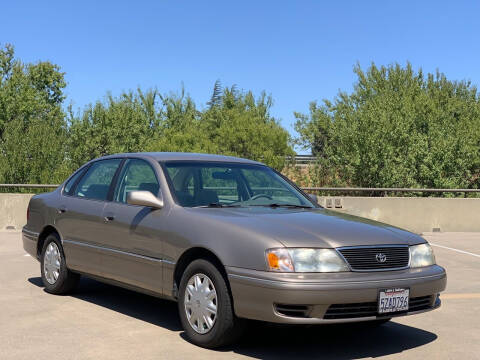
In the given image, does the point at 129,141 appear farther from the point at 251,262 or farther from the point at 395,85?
the point at 251,262

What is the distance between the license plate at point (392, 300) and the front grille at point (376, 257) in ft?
0.64

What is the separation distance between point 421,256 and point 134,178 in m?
2.87

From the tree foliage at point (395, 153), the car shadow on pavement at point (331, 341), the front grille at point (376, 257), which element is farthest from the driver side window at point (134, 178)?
the tree foliage at point (395, 153)

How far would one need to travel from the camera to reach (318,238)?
206 inches

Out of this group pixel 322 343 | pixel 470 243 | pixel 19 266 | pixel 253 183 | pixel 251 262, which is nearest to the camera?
pixel 251 262

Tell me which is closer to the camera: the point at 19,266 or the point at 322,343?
the point at 322,343

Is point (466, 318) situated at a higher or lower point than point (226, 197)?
lower

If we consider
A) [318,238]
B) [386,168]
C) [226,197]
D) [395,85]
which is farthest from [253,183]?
[395,85]

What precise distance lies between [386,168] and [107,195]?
715 inches

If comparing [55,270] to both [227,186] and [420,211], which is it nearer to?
[227,186]

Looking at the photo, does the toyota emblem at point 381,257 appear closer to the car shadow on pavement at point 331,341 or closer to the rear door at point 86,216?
the car shadow on pavement at point 331,341

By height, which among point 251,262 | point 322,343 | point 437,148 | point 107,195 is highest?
point 437,148

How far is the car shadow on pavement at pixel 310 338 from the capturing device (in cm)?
541

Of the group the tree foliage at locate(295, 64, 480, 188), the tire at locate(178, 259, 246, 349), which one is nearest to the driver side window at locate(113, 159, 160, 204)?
the tire at locate(178, 259, 246, 349)
